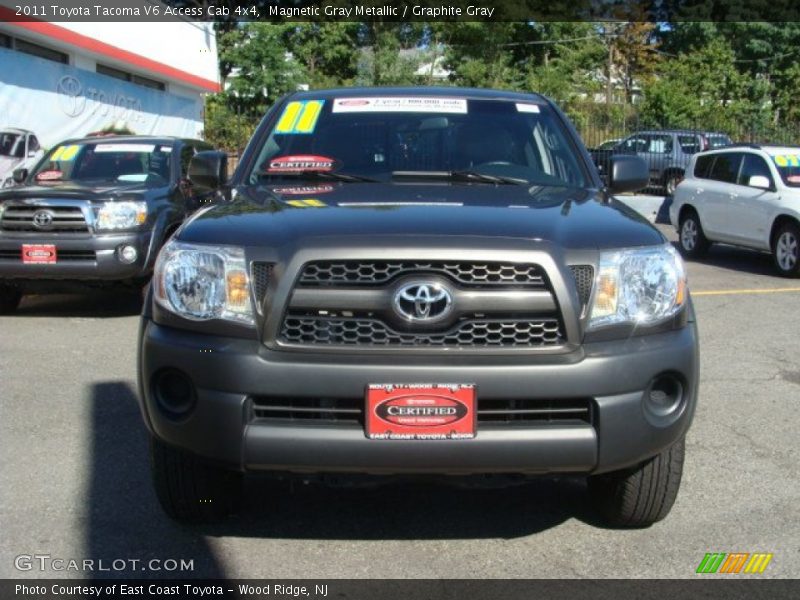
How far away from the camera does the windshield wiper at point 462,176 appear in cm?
440

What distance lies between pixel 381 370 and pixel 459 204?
2.88ft

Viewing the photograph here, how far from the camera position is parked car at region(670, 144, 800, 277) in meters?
Answer: 12.2

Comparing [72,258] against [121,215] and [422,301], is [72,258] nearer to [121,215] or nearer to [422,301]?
[121,215]

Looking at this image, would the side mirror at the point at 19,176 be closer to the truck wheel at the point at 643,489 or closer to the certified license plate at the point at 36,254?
the certified license plate at the point at 36,254

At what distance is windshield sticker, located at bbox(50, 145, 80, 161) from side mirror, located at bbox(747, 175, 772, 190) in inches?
327

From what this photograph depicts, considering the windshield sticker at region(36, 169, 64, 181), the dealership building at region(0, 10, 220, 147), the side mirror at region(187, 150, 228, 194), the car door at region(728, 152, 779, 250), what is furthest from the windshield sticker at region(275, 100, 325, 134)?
the dealership building at region(0, 10, 220, 147)

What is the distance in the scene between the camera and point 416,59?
122 feet

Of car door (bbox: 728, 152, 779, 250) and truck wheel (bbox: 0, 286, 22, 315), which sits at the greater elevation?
car door (bbox: 728, 152, 779, 250)

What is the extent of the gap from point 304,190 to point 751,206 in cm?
996

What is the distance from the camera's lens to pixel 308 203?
3.77 meters

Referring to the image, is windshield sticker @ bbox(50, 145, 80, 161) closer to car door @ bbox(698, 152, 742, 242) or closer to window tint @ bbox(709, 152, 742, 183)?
car door @ bbox(698, 152, 742, 242)

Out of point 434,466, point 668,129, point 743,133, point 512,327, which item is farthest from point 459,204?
point 743,133

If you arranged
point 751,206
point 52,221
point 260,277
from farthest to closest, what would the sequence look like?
1. point 751,206
2. point 52,221
3. point 260,277

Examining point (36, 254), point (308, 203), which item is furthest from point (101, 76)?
point (308, 203)
